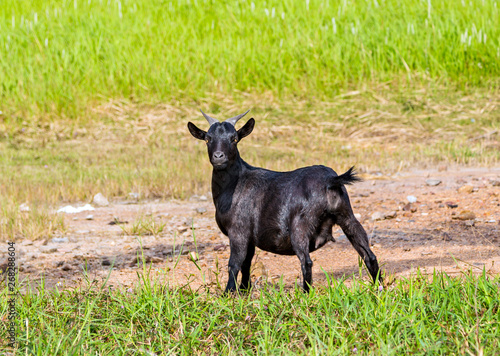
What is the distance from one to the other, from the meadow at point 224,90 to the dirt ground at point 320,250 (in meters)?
0.67

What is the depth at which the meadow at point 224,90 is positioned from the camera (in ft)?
35.0

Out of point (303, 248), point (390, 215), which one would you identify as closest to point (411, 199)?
point (390, 215)

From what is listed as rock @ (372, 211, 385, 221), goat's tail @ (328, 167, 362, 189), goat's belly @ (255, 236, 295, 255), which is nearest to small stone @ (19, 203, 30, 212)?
rock @ (372, 211, 385, 221)

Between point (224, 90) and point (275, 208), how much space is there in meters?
9.81

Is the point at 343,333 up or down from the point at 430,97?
down

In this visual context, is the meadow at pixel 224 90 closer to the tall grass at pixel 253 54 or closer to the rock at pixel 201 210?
the tall grass at pixel 253 54

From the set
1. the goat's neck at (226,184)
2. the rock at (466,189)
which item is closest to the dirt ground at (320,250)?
the rock at (466,189)

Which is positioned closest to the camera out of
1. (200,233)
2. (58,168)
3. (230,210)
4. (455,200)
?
(230,210)

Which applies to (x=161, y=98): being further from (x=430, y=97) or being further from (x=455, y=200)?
(x=455, y=200)

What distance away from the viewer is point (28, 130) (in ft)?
44.5

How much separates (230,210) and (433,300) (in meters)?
1.63

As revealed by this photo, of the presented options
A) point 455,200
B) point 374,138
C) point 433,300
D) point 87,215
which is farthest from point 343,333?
point 374,138

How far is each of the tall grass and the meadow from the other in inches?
1.7

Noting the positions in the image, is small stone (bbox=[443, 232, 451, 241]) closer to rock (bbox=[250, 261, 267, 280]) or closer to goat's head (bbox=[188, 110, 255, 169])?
rock (bbox=[250, 261, 267, 280])
